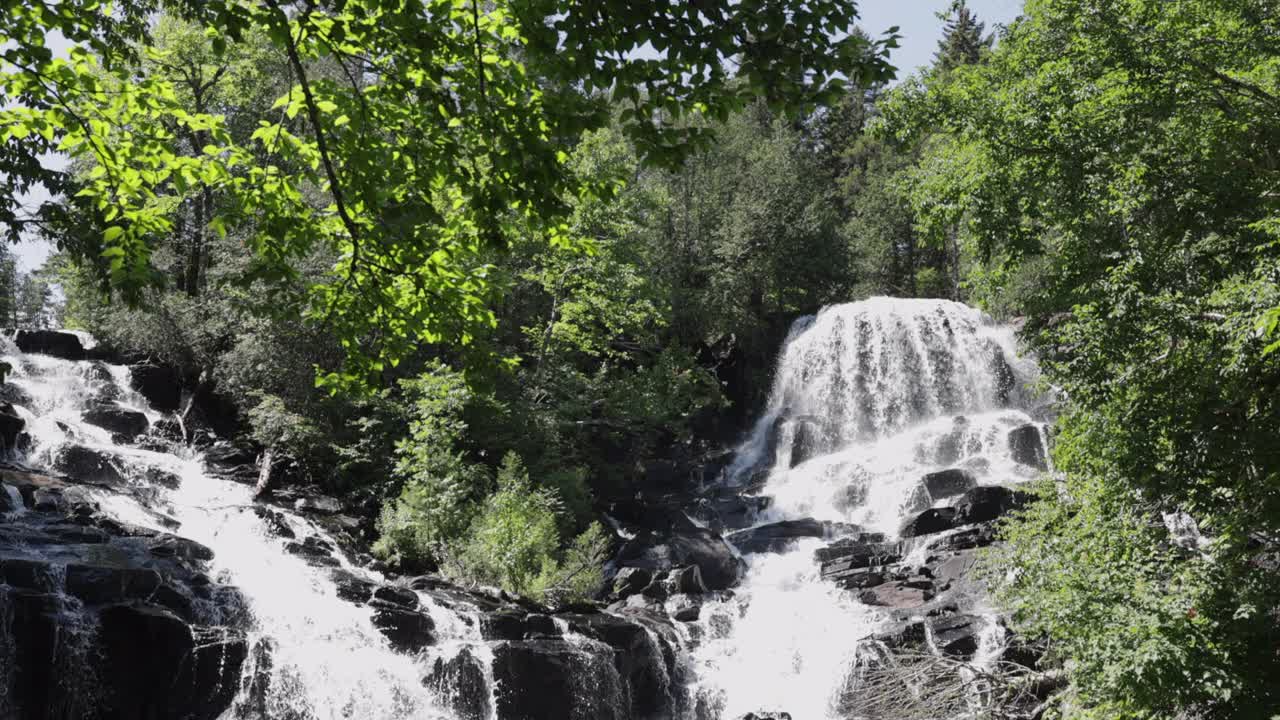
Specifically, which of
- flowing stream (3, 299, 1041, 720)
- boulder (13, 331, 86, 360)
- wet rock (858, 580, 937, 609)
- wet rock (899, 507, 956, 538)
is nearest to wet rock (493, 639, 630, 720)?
flowing stream (3, 299, 1041, 720)

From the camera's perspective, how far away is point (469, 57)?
191 inches

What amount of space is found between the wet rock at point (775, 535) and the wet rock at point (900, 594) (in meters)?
3.51

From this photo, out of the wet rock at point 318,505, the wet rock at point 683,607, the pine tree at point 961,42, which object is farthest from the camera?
the pine tree at point 961,42

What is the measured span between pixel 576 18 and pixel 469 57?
1.10 metres

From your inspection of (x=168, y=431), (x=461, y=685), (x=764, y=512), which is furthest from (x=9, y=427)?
(x=764, y=512)

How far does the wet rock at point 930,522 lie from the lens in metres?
18.7

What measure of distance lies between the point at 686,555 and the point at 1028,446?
32.3 feet

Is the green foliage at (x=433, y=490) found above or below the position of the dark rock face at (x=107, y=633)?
above

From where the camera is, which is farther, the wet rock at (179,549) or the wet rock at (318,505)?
the wet rock at (318,505)

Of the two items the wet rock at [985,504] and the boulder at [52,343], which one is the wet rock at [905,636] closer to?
the wet rock at [985,504]

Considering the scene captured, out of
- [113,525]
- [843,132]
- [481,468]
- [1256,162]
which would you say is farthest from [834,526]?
[843,132]

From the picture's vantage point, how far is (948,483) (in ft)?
68.3

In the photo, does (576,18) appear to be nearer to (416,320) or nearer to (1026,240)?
(416,320)

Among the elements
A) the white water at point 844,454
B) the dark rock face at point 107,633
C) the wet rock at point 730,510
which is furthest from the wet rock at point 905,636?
the dark rock face at point 107,633
